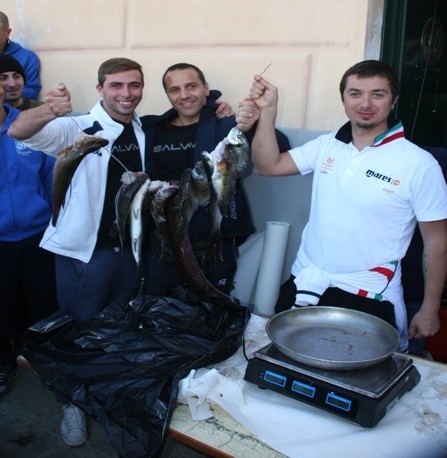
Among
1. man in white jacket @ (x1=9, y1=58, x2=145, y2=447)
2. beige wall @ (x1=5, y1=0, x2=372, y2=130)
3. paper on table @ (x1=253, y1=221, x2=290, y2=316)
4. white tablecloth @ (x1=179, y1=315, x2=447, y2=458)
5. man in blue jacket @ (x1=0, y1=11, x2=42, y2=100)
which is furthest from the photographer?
man in blue jacket @ (x1=0, y1=11, x2=42, y2=100)

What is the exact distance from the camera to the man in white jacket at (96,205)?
3.14m

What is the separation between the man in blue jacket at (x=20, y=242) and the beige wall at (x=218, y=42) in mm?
1515

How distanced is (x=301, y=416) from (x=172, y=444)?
1881 millimetres

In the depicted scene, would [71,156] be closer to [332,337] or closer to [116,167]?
[116,167]

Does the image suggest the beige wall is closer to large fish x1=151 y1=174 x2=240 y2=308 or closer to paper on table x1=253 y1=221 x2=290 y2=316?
paper on table x1=253 y1=221 x2=290 y2=316

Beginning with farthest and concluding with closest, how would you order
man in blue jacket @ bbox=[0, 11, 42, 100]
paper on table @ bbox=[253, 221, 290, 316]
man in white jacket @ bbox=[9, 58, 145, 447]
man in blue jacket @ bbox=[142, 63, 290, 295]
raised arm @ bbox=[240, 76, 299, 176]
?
man in blue jacket @ bbox=[0, 11, 42, 100] < paper on table @ bbox=[253, 221, 290, 316] < man in blue jacket @ bbox=[142, 63, 290, 295] < man in white jacket @ bbox=[9, 58, 145, 447] < raised arm @ bbox=[240, 76, 299, 176]

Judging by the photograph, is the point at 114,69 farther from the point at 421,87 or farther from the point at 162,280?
the point at 421,87

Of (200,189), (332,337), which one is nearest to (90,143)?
(200,189)

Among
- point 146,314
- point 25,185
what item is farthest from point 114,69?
point 146,314

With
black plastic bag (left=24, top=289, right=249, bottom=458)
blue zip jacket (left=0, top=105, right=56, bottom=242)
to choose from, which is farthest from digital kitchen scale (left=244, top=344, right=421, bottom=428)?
blue zip jacket (left=0, top=105, right=56, bottom=242)

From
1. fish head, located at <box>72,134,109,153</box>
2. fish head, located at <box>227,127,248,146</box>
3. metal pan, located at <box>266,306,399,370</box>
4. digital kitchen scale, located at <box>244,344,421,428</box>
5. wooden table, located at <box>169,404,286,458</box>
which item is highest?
fish head, located at <box>227,127,248,146</box>

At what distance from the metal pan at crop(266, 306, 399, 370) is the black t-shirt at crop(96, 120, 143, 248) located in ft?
4.77

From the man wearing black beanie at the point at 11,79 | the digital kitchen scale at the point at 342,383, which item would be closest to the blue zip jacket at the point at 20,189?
the man wearing black beanie at the point at 11,79

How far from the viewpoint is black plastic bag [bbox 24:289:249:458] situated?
1.96 m
